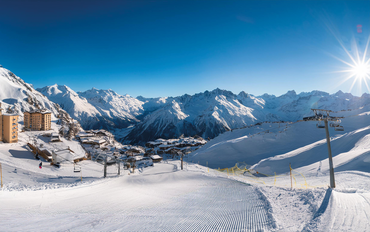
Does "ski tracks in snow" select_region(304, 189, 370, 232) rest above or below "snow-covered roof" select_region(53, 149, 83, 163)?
above

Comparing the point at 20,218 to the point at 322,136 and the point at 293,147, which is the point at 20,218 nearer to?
the point at 293,147

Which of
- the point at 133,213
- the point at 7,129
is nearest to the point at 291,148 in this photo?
the point at 133,213

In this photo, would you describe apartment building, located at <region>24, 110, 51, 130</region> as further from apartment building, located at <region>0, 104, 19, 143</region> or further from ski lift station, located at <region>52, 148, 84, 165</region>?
ski lift station, located at <region>52, 148, 84, 165</region>

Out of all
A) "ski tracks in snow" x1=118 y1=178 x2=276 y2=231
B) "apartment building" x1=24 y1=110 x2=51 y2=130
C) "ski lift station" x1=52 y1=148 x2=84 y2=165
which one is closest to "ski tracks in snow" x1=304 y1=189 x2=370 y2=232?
"ski tracks in snow" x1=118 y1=178 x2=276 y2=231

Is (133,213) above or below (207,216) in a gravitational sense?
below

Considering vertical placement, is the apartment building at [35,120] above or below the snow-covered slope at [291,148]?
above

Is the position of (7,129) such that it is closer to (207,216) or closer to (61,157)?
(61,157)

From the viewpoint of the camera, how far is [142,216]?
8.70 meters

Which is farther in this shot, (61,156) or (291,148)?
(61,156)

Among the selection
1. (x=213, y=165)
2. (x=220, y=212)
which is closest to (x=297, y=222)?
(x=220, y=212)

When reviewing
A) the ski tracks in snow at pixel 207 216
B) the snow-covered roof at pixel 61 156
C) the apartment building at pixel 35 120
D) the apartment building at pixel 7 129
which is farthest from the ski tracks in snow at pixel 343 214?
the apartment building at pixel 35 120

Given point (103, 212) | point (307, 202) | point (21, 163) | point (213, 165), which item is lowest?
point (213, 165)

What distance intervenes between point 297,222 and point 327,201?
9.36ft

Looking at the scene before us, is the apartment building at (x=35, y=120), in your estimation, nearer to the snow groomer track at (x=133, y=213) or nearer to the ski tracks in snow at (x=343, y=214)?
the snow groomer track at (x=133, y=213)
